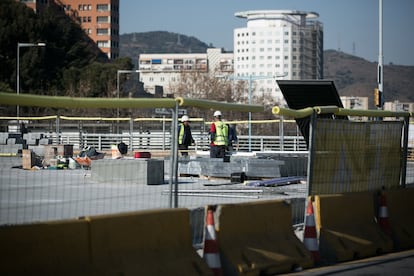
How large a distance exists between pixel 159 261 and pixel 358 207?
3.84 metres

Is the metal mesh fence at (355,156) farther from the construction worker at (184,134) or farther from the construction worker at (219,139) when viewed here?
the construction worker at (184,134)

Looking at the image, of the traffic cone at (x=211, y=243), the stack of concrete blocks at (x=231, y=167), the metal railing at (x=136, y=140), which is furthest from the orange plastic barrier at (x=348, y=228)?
the metal railing at (x=136, y=140)

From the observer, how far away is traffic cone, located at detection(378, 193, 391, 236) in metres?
12.3

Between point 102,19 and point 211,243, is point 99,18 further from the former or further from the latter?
point 211,243

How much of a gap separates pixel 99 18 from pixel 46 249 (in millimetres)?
172324

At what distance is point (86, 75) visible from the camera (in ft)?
307

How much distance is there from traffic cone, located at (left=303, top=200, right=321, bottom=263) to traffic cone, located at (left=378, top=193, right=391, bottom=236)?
1671mm

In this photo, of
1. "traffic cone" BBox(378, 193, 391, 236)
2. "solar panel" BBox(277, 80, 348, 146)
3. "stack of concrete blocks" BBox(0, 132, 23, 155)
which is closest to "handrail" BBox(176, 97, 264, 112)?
"traffic cone" BBox(378, 193, 391, 236)

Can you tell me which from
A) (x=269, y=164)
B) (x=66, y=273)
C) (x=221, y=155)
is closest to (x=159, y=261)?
(x=66, y=273)

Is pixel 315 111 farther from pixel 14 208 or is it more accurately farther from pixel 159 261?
pixel 14 208

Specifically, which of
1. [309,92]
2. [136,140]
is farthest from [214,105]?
[136,140]

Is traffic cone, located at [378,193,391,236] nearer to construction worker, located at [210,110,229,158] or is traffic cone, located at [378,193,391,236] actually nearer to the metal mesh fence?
the metal mesh fence

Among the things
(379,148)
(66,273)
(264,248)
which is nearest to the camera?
(66,273)

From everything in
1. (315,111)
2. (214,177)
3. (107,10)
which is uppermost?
(107,10)
